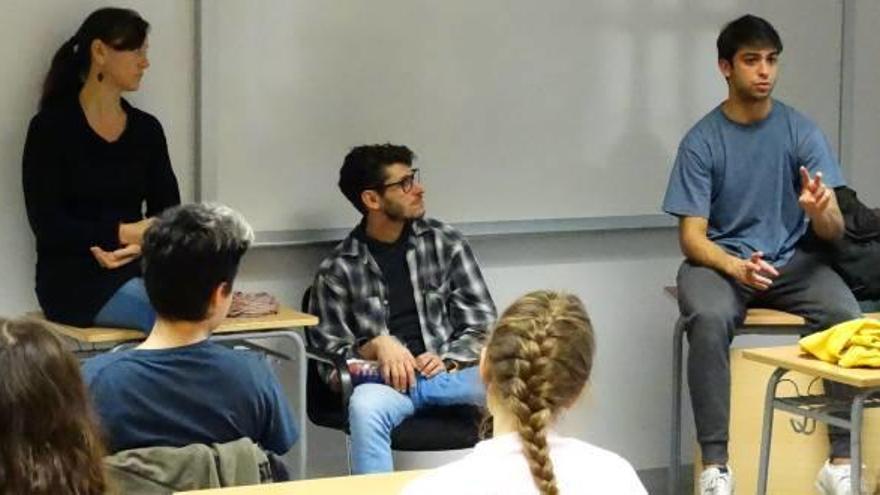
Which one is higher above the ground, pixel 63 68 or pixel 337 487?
pixel 63 68

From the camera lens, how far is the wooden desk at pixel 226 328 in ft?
14.2

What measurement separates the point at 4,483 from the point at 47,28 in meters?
2.97

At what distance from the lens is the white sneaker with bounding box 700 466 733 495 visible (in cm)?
480

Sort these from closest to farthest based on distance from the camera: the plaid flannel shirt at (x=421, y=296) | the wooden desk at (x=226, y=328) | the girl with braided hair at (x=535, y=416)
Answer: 1. the girl with braided hair at (x=535, y=416)
2. the wooden desk at (x=226, y=328)
3. the plaid flannel shirt at (x=421, y=296)

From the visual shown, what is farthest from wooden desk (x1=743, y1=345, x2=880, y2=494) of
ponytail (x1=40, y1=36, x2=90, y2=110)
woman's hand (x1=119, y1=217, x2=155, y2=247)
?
ponytail (x1=40, y1=36, x2=90, y2=110)

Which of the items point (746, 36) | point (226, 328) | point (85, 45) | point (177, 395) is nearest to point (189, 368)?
point (177, 395)

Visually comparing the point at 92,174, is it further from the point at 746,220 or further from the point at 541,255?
the point at 746,220

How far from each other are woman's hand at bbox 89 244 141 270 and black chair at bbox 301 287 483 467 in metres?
0.63

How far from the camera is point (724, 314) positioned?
4.91m

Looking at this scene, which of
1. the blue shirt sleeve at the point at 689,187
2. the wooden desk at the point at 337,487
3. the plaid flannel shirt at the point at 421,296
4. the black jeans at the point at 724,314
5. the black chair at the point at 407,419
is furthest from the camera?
the blue shirt sleeve at the point at 689,187

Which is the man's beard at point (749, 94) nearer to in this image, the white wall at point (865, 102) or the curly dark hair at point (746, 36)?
the curly dark hair at point (746, 36)

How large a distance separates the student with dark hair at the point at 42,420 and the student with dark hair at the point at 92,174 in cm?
249

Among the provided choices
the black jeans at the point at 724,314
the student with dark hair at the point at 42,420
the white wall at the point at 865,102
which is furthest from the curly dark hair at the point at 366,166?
the student with dark hair at the point at 42,420

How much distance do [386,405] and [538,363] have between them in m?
2.13
